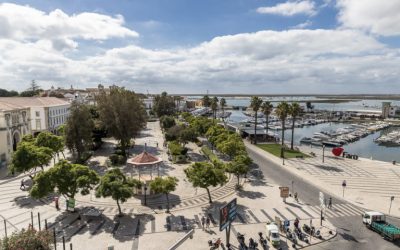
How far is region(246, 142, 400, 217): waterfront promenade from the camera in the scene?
4319 cm

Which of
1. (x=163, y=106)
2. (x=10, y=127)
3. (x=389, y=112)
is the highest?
(x=163, y=106)

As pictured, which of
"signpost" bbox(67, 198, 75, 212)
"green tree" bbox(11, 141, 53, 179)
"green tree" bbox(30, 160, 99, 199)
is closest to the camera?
"green tree" bbox(30, 160, 99, 199)

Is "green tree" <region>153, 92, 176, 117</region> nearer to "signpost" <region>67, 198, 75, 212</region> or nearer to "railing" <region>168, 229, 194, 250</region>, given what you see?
"signpost" <region>67, 198, 75, 212</region>

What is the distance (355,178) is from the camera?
53.8m

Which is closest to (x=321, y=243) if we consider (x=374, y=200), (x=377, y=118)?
(x=374, y=200)

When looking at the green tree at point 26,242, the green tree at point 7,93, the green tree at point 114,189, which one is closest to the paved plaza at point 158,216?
the green tree at point 114,189

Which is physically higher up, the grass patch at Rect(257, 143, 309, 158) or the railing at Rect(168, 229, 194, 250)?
the railing at Rect(168, 229, 194, 250)

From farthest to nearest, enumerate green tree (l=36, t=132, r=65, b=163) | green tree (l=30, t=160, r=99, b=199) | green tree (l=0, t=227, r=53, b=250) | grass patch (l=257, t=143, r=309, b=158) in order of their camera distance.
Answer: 1. grass patch (l=257, t=143, r=309, b=158)
2. green tree (l=36, t=132, r=65, b=163)
3. green tree (l=30, t=160, r=99, b=199)
4. green tree (l=0, t=227, r=53, b=250)

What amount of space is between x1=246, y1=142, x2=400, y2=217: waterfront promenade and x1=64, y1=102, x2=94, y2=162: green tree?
3895cm

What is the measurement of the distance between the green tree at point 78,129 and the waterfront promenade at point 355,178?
3895 cm

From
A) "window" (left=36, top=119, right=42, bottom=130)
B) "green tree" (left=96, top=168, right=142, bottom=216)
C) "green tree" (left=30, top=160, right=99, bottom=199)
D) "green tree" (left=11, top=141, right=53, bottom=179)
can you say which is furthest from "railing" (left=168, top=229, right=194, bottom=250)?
"window" (left=36, top=119, right=42, bottom=130)

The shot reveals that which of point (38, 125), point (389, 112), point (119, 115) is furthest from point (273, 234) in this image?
point (389, 112)

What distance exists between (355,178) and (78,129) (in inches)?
1992

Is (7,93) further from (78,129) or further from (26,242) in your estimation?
(26,242)
